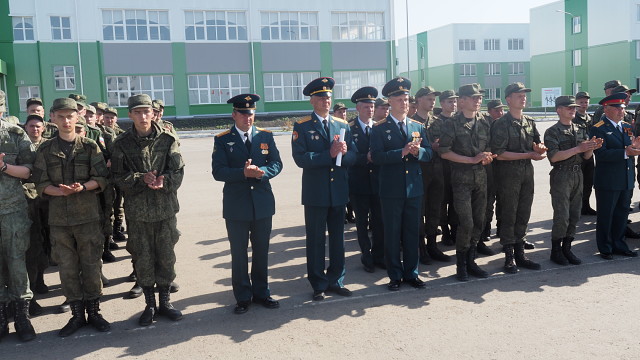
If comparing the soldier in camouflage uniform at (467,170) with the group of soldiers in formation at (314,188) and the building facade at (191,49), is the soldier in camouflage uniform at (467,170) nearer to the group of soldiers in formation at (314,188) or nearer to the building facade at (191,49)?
the group of soldiers in formation at (314,188)

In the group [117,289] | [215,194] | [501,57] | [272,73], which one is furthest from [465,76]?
[117,289]

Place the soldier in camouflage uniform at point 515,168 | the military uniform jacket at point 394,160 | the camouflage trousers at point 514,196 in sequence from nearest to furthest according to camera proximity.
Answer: the military uniform jacket at point 394,160
the soldier in camouflage uniform at point 515,168
the camouflage trousers at point 514,196

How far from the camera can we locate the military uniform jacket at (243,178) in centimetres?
557

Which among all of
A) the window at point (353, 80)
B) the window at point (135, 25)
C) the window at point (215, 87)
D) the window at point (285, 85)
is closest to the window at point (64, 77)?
the window at point (135, 25)

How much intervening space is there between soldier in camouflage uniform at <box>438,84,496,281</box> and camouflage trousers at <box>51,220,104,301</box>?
153 inches

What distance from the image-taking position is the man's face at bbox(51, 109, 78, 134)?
505 centimetres

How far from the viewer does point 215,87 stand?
3944cm

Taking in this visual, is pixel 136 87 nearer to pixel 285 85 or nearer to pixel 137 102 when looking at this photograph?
pixel 285 85

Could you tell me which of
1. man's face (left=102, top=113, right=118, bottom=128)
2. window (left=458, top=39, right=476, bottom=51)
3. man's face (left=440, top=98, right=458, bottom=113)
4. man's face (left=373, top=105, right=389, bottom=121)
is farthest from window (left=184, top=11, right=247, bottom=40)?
window (left=458, top=39, right=476, bottom=51)

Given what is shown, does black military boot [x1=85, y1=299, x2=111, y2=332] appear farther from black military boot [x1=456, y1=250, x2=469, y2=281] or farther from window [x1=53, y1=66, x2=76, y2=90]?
window [x1=53, y1=66, x2=76, y2=90]

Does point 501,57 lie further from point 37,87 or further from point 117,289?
point 117,289

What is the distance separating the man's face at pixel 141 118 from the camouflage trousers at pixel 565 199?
4.87 meters

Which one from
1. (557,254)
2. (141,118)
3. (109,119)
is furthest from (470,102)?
(109,119)

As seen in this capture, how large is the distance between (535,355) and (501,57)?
70980mm
